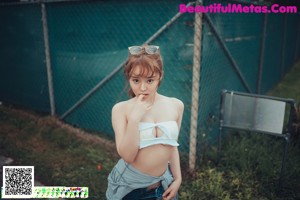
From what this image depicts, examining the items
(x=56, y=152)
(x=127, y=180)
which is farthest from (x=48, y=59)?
(x=127, y=180)

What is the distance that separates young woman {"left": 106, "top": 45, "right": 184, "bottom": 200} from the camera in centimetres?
172

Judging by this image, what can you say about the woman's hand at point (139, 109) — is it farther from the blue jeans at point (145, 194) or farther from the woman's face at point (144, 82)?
the blue jeans at point (145, 194)

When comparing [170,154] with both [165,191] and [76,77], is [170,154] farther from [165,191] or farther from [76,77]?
[76,77]

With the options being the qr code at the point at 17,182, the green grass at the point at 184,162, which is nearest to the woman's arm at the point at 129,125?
the qr code at the point at 17,182

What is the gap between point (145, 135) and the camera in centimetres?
180

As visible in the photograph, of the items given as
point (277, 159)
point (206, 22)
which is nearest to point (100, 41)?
point (206, 22)

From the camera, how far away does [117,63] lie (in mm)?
4297

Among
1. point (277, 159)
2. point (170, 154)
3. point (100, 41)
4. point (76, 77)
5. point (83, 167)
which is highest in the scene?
point (100, 41)

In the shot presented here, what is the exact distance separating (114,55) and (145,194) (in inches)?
107

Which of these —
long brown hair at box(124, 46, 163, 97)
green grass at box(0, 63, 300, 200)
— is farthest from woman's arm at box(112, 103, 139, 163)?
green grass at box(0, 63, 300, 200)

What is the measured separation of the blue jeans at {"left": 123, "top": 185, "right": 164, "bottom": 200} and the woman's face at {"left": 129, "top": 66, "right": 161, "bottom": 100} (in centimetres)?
63

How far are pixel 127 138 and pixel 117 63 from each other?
8.95 feet

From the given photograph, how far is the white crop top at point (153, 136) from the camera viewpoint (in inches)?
70.7

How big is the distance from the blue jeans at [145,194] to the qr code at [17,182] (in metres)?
1.46
